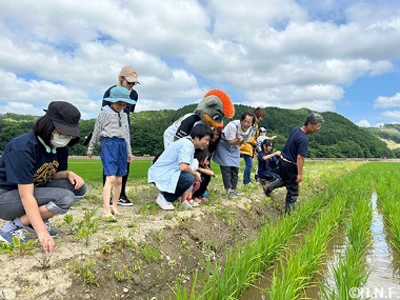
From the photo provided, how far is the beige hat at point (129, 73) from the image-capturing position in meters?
3.87

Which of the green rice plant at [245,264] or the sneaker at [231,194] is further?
the sneaker at [231,194]

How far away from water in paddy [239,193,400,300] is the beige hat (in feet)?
8.33

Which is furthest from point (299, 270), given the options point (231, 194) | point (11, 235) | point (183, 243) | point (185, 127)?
point (231, 194)

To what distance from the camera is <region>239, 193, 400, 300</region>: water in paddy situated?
2289 millimetres

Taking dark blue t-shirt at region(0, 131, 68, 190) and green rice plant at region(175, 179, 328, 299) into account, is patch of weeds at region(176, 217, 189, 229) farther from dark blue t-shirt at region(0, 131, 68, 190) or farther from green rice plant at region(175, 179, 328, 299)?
dark blue t-shirt at region(0, 131, 68, 190)

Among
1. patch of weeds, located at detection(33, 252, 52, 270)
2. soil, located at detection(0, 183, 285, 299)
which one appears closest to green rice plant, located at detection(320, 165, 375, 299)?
soil, located at detection(0, 183, 285, 299)

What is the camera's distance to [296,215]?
154 inches

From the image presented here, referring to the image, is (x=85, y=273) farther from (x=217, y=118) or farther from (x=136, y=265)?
(x=217, y=118)

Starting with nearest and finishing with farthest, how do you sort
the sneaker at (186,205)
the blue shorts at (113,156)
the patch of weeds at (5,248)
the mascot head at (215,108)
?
the patch of weeds at (5,248) → the blue shorts at (113,156) → the sneaker at (186,205) → the mascot head at (215,108)

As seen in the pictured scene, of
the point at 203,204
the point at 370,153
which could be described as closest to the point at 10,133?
the point at 203,204

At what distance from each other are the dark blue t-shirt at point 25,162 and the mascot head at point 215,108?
194 cm

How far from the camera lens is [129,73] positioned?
12.8 feet

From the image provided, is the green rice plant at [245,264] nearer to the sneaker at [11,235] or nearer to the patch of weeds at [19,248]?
the patch of weeds at [19,248]

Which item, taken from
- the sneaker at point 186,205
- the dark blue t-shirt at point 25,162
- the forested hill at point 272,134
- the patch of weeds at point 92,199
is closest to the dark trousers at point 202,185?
the sneaker at point 186,205
